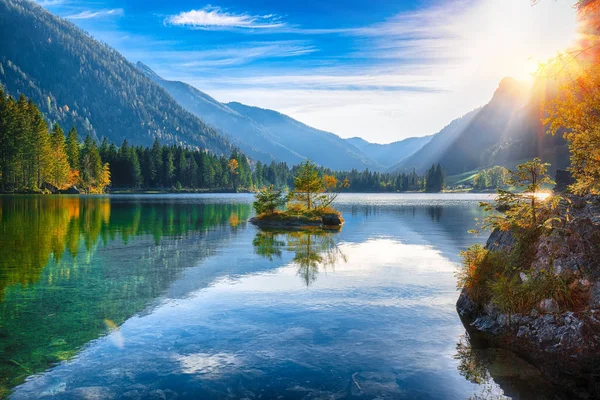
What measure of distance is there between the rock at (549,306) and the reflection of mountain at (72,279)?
53.1 feet

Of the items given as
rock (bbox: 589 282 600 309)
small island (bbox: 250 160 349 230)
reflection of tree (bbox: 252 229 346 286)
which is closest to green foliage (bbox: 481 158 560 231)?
rock (bbox: 589 282 600 309)

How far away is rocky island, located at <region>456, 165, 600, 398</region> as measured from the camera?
13.4m

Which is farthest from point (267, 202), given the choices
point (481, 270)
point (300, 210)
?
point (481, 270)

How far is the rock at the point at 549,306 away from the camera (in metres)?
14.5

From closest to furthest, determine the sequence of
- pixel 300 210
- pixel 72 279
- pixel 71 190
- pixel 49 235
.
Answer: pixel 72 279 < pixel 49 235 < pixel 300 210 < pixel 71 190

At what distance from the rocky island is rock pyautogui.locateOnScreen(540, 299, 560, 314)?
0.11 ft

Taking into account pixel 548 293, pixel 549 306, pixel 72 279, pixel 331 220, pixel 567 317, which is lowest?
pixel 72 279

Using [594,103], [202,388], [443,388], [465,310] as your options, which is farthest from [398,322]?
[594,103]

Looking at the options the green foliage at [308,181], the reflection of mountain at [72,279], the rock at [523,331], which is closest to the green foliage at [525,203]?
the rock at [523,331]

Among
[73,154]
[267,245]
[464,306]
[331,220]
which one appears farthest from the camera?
[73,154]

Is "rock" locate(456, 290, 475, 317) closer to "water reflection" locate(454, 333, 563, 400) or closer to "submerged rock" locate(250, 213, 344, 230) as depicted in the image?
"water reflection" locate(454, 333, 563, 400)

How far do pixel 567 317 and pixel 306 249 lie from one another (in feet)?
86.5

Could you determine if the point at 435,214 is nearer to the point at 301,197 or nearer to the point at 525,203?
the point at 301,197

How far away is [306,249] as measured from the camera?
39125 millimetres
